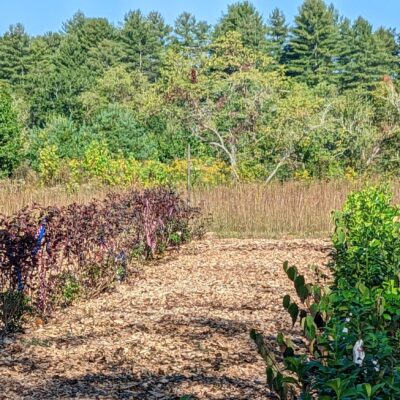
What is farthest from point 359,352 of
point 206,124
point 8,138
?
point 8,138

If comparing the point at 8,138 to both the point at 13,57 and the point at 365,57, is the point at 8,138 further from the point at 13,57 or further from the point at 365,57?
the point at 365,57

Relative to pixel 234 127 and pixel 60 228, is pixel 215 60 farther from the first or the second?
pixel 60 228

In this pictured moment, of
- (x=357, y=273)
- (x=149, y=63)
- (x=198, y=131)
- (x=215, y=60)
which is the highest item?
(x=149, y=63)

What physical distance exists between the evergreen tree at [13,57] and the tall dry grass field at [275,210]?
4149 cm

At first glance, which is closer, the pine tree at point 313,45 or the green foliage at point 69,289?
the green foliage at point 69,289

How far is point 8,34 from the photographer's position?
2179 inches

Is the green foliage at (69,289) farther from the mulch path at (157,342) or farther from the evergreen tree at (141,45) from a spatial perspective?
the evergreen tree at (141,45)

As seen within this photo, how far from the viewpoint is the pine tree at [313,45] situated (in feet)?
161

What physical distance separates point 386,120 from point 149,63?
35.6 metres

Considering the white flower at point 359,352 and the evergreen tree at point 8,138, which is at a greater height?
the evergreen tree at point 8,138

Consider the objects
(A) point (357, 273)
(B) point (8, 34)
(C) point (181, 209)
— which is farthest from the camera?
(B) point (8, 34)

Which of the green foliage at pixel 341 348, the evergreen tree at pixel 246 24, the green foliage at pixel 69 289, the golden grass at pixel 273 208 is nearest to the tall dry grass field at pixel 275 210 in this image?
the golden grass at pixel 273 208

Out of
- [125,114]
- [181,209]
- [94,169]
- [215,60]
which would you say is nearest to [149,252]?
[181,209]

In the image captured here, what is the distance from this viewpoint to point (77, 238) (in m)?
6.16
